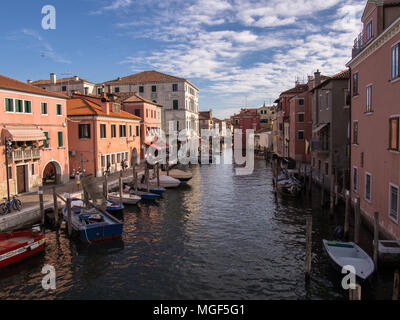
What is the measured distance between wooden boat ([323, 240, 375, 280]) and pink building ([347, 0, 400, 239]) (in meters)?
1.98

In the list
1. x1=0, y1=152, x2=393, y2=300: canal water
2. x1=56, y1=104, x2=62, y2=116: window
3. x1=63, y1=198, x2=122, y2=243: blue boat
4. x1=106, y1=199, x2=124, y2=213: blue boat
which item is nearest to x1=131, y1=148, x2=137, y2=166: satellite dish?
x1=56, y1=104, x2=62, y2=116: window

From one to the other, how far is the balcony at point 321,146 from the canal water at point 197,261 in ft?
24.5

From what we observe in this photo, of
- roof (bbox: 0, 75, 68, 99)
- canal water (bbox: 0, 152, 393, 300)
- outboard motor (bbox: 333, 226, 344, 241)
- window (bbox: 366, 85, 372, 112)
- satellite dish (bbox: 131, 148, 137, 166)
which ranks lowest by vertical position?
canal water (bbox: 0, 152, 393, 300)

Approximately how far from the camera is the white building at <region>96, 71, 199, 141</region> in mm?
64750

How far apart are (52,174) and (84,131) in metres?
5.09

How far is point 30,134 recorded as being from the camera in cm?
2389

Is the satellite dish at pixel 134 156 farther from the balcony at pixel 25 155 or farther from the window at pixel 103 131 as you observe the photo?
the balcony at pixel 25 155

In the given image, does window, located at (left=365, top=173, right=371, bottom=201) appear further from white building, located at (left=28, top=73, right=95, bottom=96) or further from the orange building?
white building, located at (left=28, top=73, right=95, bottom=96)

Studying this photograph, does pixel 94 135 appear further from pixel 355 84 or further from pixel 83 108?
pixel 355 84

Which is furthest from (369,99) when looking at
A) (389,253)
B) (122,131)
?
(122,131)

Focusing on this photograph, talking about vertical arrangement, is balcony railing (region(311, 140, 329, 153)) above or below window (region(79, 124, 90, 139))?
below

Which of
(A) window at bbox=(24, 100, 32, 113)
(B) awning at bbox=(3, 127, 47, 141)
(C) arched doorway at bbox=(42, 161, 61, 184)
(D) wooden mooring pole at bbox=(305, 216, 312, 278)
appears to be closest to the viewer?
(D) wooden mooring pole at bbox=(305, 216, 312, 278)
